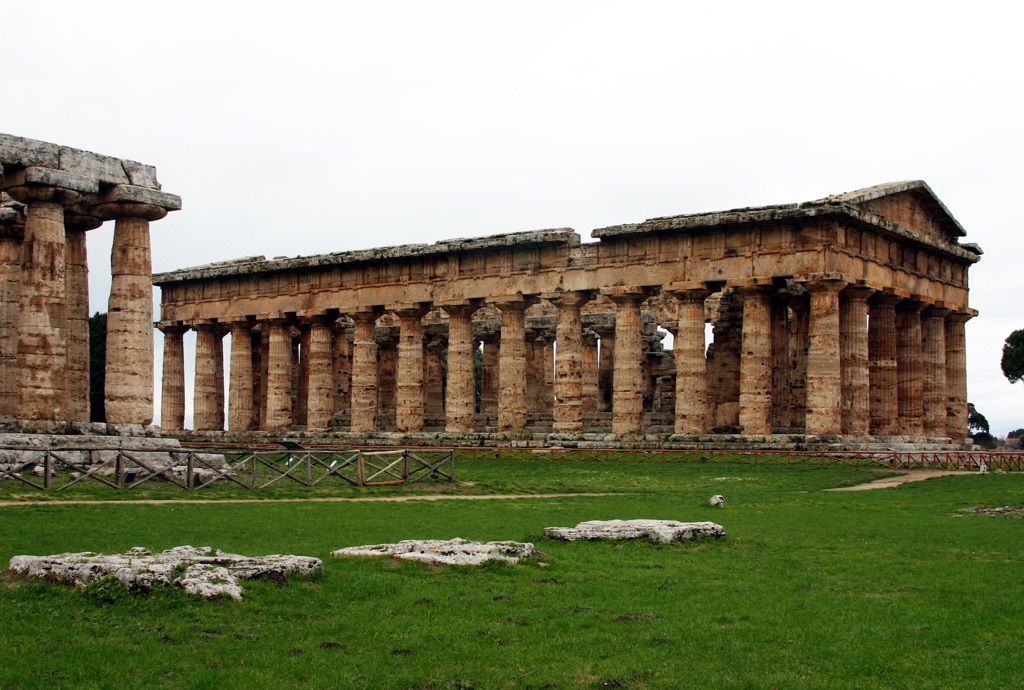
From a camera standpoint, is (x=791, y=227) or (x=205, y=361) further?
(x=205, y=361)

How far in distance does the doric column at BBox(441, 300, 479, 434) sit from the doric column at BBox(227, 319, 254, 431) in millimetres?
13069

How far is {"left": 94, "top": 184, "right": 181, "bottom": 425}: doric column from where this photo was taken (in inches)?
1315

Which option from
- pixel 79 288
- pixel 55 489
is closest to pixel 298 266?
pixel 79 288

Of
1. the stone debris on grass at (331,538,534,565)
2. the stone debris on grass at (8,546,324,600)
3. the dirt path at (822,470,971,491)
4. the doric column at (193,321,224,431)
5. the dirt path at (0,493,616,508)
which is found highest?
the doric column at (193,321,224,431)

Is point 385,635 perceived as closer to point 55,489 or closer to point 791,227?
point 55,489

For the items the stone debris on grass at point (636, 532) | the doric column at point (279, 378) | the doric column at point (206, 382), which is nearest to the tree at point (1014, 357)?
the doric column at point (279, 378)

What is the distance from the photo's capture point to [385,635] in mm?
12359

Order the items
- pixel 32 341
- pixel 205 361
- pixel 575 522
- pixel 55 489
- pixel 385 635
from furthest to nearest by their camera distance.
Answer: pixel 205 361, pixel 32 341, pixel 55 489, pixel 575 522, pixel 385 635

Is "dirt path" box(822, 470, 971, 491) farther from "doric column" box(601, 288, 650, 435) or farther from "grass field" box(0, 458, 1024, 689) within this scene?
"doric column" box(601, 288, 650, 435)

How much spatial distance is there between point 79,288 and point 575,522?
782 inches

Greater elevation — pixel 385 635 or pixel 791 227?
pixel 791 227

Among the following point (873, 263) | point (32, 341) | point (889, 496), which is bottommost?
point (889, 496)

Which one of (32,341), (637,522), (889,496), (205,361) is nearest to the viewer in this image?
(637,522)

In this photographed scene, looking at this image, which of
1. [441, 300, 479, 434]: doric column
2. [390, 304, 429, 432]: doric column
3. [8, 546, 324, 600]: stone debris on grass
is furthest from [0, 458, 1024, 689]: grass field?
[390, 304, 429, 432]: doric column
